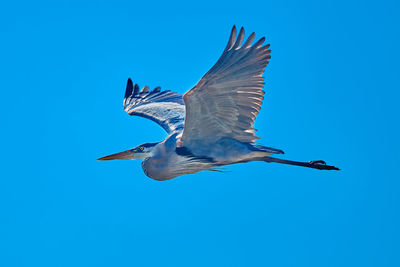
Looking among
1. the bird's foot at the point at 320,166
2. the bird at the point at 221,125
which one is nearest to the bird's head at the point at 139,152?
the bird at the point at 221,125

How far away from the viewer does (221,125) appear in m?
5.98

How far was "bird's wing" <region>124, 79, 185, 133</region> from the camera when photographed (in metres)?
7.45

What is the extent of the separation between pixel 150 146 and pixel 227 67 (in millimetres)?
1658

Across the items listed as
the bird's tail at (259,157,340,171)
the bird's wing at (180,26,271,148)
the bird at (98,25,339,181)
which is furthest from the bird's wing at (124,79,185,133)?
the bird's tail at (259,157,340,171)

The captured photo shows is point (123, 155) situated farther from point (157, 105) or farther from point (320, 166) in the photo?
point (320, 166)

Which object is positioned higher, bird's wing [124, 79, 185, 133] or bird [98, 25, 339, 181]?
bird's wing [124, 79, 185, 133]

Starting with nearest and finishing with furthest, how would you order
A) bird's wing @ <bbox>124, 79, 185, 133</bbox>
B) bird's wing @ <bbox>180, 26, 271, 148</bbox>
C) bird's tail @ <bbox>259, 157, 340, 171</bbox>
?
bird's wing @ <bbox>180, 26, 271, 148</bbox>
bird's tail @ <bbox>259, 157, 340, 171</bbox>
bird's wing @ <bbox>124, 79, 185, 133</bbox>

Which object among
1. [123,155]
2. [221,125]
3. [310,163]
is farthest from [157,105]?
[310,163]

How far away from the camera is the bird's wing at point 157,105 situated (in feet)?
24.4

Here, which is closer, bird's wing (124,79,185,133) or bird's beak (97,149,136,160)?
bird's beak (97,149,136,160)

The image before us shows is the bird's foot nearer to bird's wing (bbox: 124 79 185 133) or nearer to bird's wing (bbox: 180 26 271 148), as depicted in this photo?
bird's wing (bbox: 180 26 271 148)

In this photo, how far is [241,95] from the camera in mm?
5758

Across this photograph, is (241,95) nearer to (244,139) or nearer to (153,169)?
(244,139)

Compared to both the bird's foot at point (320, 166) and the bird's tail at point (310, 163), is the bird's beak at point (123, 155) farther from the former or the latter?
the bird's foot at point (320, 166)
